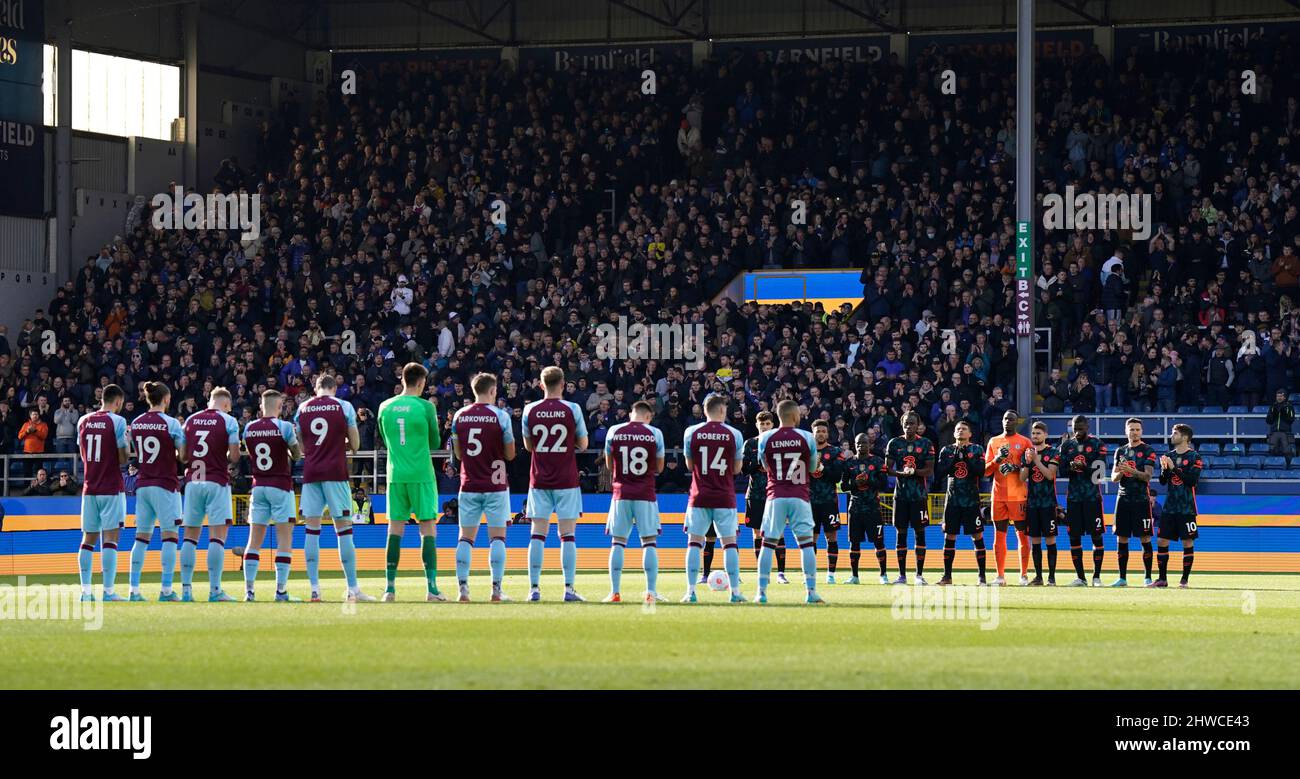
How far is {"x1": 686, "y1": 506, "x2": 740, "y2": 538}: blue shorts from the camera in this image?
19797 millimetres

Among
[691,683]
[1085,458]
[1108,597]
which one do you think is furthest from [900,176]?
[691,683]

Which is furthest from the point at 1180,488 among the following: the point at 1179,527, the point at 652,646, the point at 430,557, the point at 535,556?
the point at 652,646

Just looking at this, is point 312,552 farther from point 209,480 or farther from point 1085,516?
point 1085,516

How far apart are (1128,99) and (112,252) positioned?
2234 cm

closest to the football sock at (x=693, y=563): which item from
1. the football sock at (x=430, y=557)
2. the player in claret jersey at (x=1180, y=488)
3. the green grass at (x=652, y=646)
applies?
the green grass at (x=652, y=646)

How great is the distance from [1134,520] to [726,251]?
55.1 feet

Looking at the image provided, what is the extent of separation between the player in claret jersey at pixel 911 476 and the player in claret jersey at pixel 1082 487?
1.71 m

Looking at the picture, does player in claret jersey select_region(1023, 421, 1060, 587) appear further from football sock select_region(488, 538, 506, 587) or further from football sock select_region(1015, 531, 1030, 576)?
football sock select_region(488, 538, 506, 587)

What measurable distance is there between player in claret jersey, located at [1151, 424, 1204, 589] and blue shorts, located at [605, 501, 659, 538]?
747cm

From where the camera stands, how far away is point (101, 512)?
2008 cm

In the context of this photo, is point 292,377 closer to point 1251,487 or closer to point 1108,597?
point 1251,487

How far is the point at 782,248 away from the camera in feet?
129

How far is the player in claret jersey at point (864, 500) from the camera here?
25.3 meters

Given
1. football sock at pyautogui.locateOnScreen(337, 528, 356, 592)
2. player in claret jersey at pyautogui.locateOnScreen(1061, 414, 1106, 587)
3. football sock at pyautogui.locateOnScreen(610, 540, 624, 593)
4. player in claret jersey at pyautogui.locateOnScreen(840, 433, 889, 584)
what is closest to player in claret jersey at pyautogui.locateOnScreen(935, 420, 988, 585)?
player in claret jersey at pyautogui.locateOnScreen(840, 433, 889, 584)
